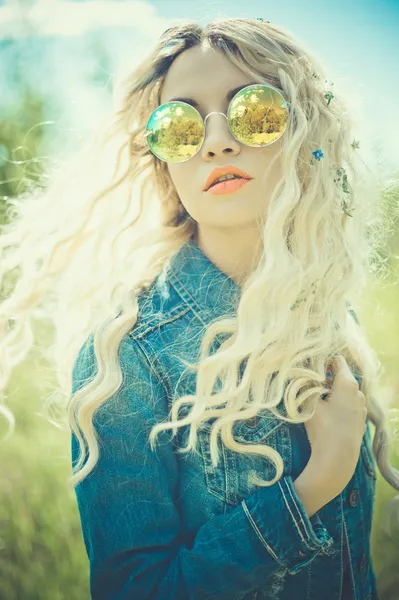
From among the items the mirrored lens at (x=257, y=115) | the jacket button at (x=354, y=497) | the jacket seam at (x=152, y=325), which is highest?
the mirrored lens at (x=257, y=115)

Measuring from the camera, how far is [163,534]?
145 centimetres

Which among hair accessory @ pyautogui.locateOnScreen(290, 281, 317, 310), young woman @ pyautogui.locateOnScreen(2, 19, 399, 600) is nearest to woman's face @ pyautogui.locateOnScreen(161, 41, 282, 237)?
young woman @ pyautogui.locateOnScreen(2, 19, 399, 600)

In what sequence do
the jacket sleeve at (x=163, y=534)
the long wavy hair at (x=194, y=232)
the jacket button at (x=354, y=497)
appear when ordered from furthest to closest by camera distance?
the jacket button at (x=354, y=497) < the long wavy hair at (x=194, y=232) < the jacket sleeve at (x=163, y=534)

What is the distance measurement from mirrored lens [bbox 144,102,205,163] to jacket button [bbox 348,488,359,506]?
3.39 feet

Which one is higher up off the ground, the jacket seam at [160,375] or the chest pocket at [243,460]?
the jacket seam at [160,375]

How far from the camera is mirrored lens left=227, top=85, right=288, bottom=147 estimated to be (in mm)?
1529

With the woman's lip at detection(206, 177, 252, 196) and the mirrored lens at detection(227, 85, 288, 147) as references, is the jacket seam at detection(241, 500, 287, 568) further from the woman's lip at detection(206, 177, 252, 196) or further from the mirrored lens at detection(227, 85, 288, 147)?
the mirrored lens at detection(227, 85, 288, 147)

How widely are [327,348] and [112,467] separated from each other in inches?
25.7

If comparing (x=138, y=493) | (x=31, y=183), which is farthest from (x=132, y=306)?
(x=31, y=183)

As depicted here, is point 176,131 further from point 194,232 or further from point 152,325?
point 152,325

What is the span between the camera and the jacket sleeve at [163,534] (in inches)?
56.6

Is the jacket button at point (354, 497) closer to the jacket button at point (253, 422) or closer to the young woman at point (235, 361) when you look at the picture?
the young woman at point (235, 361)

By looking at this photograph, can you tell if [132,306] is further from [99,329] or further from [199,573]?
[199,573]

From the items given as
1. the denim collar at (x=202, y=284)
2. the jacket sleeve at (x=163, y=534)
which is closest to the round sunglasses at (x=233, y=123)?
the denim collar at (x=202, y=284)
